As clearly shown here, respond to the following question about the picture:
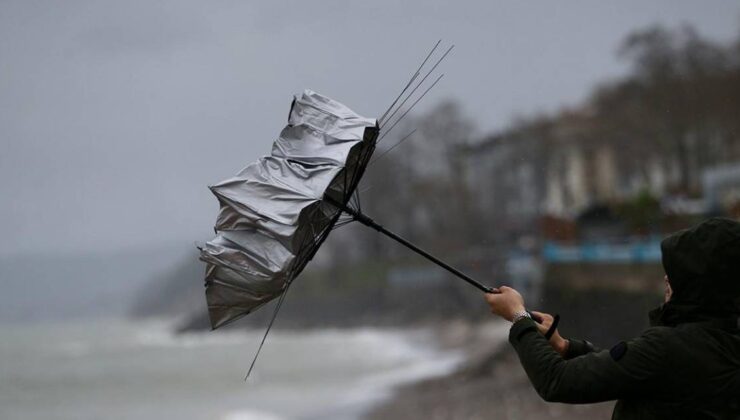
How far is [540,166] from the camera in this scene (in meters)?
55.6

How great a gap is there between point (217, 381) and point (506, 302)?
35.3 metres

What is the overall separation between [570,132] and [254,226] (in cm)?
5145

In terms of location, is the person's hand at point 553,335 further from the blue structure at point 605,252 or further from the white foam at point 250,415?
the white foam at point 250,415

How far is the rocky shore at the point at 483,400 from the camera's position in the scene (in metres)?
17.9

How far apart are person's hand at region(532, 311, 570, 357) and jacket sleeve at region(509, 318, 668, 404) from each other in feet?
0.78

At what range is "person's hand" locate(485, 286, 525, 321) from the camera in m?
2.68

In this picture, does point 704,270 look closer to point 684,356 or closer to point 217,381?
point 684,356

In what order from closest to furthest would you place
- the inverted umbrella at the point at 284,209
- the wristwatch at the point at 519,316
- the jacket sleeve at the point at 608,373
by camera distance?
the jacket sleeve at the point at 608,373
the wristwatch at the point at 519,316
the inverted umbrella at the point at 284,209

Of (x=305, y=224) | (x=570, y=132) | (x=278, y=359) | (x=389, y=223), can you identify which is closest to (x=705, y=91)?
(x=570, y=132)

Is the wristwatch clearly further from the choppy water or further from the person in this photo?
the choppy water

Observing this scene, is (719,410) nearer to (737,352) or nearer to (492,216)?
(737,352)

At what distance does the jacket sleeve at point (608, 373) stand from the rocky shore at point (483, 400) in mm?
13640

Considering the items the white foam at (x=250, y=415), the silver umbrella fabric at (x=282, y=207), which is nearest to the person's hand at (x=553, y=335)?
the silver umbrella fabric at (x=282, y=207)

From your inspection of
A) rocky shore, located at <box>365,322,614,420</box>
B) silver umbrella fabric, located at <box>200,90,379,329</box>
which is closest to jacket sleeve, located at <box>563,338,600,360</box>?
silver umbrella fabric, located at <box>200,90,379,329</box>
